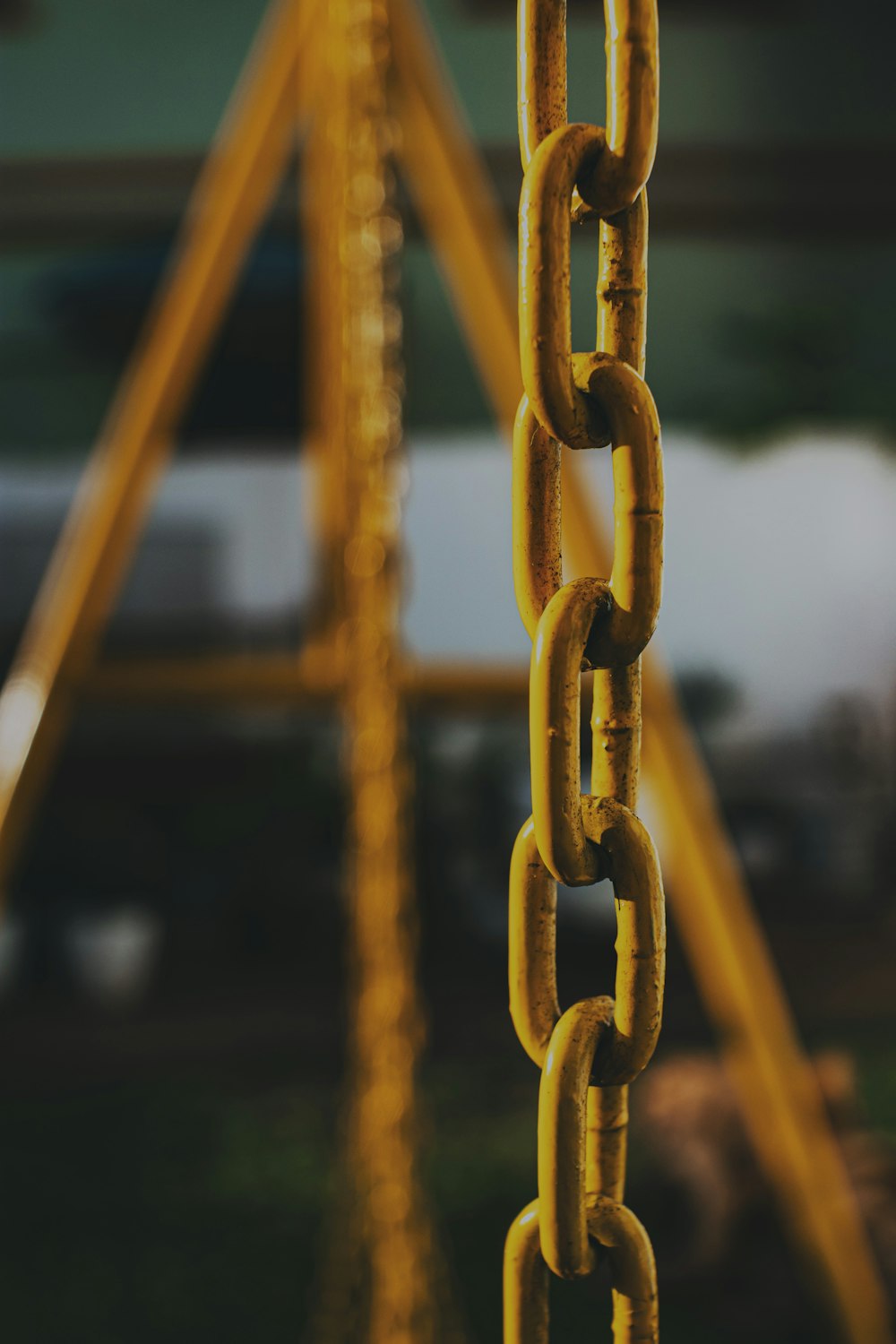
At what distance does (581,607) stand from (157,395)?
762 millimetres

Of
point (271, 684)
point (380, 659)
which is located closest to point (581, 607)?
point (380, 659)

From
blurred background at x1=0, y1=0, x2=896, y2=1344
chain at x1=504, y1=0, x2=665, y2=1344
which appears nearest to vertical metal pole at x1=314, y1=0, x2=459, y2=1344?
chain at x1=504, y1=0, x2=665, y2=1344

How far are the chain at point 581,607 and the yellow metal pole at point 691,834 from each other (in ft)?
2.11

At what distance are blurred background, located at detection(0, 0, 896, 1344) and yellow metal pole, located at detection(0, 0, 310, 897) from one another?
1.34 meters

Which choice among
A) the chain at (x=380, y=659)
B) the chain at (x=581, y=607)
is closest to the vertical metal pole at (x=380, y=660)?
the chain at (x=380, y=659)

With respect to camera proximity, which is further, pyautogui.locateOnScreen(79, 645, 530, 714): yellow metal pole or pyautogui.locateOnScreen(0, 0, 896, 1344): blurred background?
pyautogui.locateOnScreen(0, 0, 896, 1344): blurred background

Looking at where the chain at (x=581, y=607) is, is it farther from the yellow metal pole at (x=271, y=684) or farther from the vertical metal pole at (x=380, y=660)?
the yellow metal pole at (x=271, y=684)

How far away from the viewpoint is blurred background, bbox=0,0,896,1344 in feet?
7.66

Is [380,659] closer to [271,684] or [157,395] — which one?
[271,684]

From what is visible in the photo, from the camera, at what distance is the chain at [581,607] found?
16 cm

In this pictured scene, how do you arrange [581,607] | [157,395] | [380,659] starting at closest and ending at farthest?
[581,607] < [380,659] < [157,395]

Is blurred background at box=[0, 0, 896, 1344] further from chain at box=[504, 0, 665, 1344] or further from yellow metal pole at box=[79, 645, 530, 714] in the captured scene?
chain at box=[504, 0, 665, 1344]

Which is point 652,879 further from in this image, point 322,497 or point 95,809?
point 95,809

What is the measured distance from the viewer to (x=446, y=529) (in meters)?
2.46
